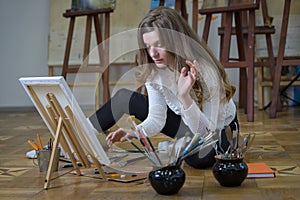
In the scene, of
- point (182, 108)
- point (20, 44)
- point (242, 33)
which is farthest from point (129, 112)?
point (20, 44)

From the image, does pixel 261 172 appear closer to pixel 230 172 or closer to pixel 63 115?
pixel 230 172

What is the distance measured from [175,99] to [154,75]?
10cm

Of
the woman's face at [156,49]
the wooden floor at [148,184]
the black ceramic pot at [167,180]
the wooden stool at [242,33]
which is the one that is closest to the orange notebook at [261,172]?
the wooden floor at [148,184]

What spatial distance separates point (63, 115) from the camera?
124cm

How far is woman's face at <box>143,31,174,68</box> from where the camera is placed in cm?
133

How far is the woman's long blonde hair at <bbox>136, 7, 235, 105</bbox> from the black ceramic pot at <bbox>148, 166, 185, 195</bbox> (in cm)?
32

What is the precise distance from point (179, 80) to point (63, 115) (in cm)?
32

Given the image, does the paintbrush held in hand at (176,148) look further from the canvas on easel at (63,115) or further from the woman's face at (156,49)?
the woman's face at (156,49)

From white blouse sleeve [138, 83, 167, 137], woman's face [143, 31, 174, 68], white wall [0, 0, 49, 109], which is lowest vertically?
white wall [0, 0, 49, 109]

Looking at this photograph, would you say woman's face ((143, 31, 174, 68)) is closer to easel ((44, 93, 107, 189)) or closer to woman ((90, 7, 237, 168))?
woman ((90, 7, 237, 168))

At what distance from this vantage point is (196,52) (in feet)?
4.62

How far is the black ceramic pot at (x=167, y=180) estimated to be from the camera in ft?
3.74

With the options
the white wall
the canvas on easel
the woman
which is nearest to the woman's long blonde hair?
the woman

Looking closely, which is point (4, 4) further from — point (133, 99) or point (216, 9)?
point (133, 99)
